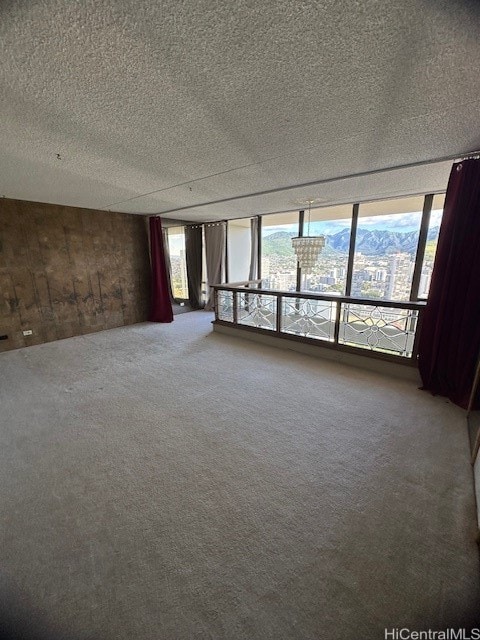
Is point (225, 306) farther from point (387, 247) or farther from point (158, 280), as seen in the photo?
point (387, 247)

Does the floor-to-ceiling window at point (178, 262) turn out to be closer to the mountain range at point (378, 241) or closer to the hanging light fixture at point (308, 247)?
the mountain range at point (378, 241)

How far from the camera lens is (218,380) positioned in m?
2.78

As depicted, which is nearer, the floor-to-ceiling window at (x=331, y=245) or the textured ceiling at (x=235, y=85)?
the textured ceiling at (x=235, y=85)

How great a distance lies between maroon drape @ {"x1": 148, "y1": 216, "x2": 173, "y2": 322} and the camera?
5.07 m

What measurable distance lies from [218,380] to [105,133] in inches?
91.9

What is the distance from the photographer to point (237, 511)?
1.34 metres

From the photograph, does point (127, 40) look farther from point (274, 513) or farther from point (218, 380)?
point (218, 380)

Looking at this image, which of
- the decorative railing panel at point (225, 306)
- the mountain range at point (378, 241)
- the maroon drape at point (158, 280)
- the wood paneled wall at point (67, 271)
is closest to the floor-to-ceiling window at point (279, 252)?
the mountain range at point (378, 241)

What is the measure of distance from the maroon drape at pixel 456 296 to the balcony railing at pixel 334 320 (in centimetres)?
27

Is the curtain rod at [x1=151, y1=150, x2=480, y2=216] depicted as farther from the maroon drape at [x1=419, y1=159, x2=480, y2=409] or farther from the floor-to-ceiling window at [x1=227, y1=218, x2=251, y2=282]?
the floor-to-ceiling window at [x1=227, y1=218, x2=251, y2=282]

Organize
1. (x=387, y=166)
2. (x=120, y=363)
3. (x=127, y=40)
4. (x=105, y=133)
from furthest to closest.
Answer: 1. (x=120, y=363)
2. (x=387, y=166)
3. (x=105, y=133)
4. (x=127, y=40)

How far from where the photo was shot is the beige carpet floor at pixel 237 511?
37.9 inches

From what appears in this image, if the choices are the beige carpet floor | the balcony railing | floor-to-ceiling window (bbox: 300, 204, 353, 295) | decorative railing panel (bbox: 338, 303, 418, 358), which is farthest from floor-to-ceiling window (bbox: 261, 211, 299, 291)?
the beige carpet floor

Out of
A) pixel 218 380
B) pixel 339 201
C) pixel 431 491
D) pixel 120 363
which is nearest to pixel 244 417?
pixel 218 380
